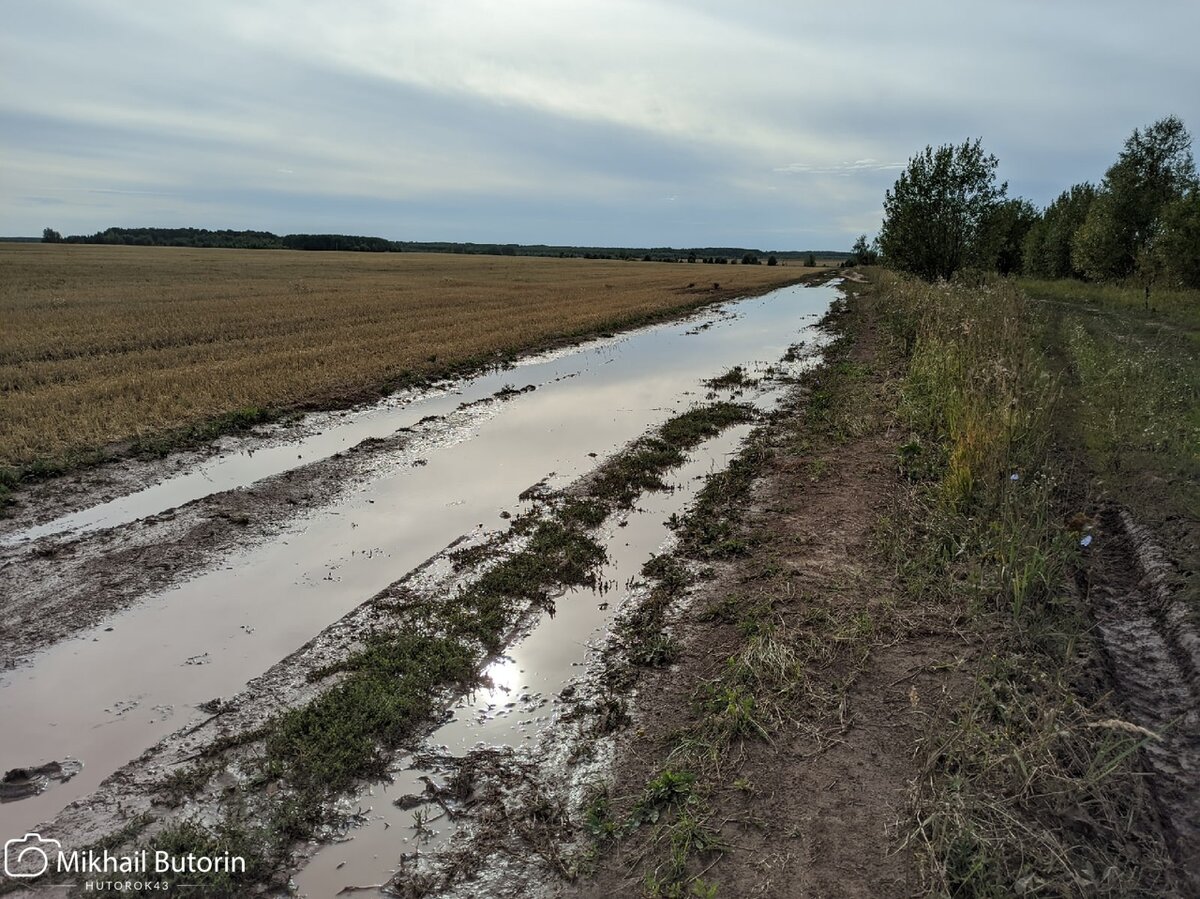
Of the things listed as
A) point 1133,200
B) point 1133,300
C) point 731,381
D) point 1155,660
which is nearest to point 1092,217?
point 1133,200

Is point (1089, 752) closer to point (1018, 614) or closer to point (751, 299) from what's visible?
point (1018, 614)

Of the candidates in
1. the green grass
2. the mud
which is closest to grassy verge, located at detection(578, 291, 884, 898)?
the mud

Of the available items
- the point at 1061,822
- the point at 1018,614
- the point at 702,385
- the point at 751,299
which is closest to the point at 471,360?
the point at 702,385

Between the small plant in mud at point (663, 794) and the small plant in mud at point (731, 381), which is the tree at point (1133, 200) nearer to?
the small plant in mud at point (731, 381)

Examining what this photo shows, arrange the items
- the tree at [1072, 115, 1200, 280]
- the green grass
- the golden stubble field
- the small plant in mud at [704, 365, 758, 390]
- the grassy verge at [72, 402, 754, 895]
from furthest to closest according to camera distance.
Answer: the tree at [1072, 115, 1200, 280] → the green grass → the small plant in mud at [704, 365, 758, 390] → the golden stubble field → the grassy verge at [72, 402, 754, 895]

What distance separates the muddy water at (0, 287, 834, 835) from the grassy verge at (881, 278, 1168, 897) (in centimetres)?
414

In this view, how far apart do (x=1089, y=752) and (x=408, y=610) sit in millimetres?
4426

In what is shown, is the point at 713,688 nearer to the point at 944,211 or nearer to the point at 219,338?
the point at 219,338

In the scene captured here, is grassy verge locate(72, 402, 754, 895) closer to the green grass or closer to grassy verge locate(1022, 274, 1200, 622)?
grassy verge locate(1022, 274, 1200, 622)

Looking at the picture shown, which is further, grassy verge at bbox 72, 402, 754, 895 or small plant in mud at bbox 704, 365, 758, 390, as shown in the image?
small plant in mud at bbox 704, 365, 758, 390

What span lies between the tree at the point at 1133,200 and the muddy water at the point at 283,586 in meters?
27.7

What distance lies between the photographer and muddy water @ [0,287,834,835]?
4016mm

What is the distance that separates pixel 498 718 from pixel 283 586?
8.93ft

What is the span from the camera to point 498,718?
4.14 meters
